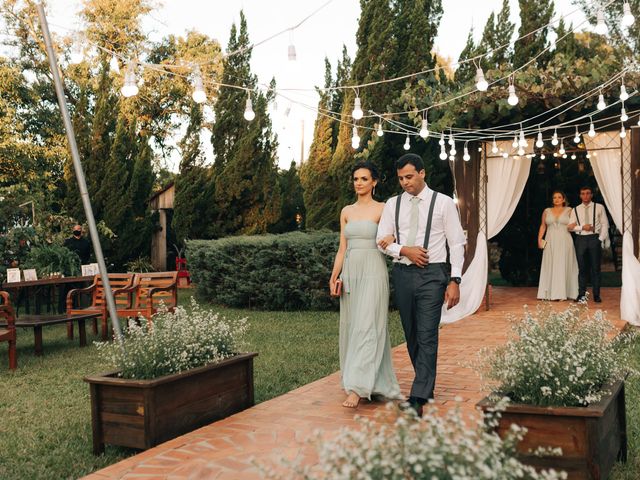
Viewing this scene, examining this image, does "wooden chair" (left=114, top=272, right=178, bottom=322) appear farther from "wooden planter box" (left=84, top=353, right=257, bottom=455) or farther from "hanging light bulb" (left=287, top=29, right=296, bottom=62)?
"hanging light bulb" (left=287, top=29, right=296, bottom=62)

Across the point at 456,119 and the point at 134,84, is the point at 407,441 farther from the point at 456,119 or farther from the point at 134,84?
the point at 456,119

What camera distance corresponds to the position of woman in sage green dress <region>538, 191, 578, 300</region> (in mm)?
11133

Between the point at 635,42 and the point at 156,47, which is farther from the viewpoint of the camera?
the point at 156,47

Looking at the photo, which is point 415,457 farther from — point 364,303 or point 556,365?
point 364,303

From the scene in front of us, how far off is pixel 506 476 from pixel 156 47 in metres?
25.4

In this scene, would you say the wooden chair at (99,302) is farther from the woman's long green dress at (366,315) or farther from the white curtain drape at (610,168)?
the white curtain drape at (610,168)

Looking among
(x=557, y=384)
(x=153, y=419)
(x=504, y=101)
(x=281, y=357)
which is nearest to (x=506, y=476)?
(x=557, y=384)

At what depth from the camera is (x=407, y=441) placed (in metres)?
2.07

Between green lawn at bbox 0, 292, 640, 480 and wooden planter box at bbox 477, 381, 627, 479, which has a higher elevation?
wooden planter box at bbox 477, 381, 627, 479

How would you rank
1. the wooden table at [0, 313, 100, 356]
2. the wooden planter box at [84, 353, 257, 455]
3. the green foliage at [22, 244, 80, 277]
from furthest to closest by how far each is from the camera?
the green foliage at [22, 244, 80, 277], the wooden table at [0, 313, 100, 356], the wooden planter box at [84, 353, 257, 455]

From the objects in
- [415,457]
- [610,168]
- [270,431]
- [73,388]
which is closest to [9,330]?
[73,388]

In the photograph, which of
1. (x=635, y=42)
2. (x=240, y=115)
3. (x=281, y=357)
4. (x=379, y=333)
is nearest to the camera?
(x=379, y=333)

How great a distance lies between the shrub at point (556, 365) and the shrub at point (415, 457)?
1.17 metres

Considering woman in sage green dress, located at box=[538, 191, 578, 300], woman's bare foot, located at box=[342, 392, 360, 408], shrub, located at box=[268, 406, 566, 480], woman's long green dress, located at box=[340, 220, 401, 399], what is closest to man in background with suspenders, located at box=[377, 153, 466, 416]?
woman's long green dress, located at box=[340, 220, 401, 399]
